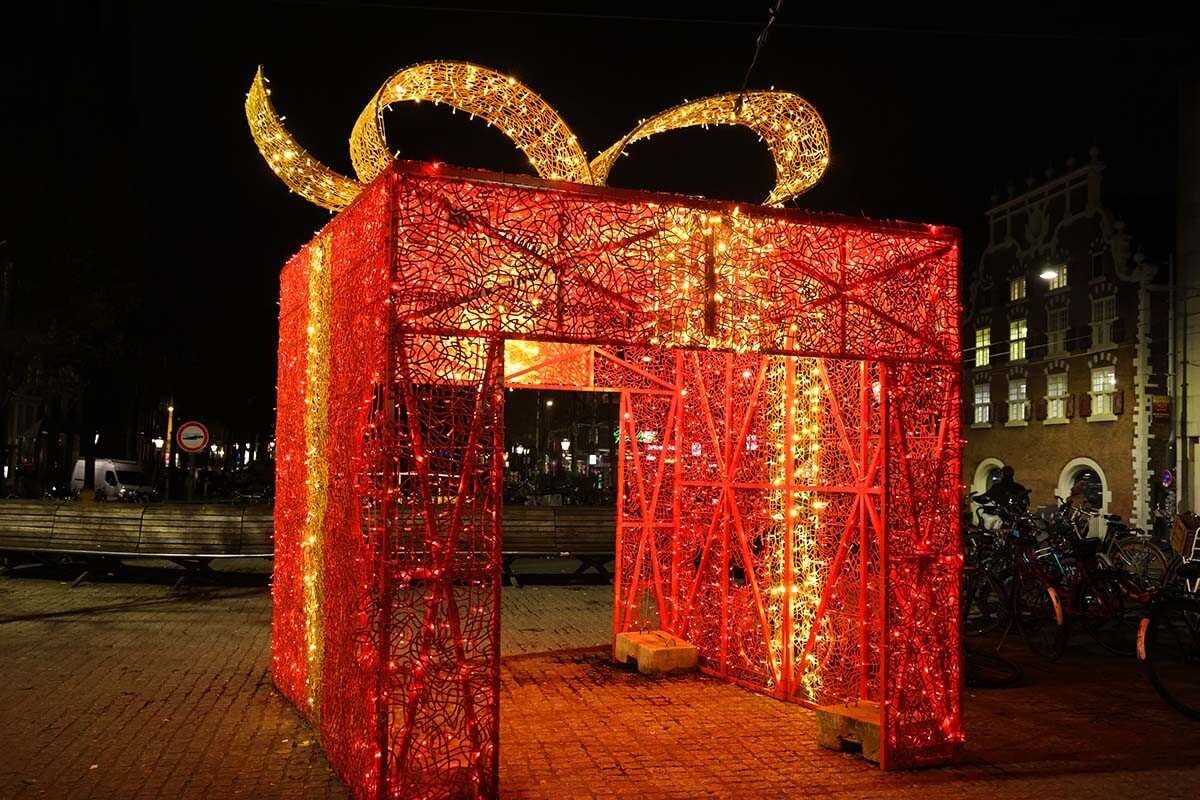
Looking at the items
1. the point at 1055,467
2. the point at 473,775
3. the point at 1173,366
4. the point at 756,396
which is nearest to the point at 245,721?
the point at 473,775

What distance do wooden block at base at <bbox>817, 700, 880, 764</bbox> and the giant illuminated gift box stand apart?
0.45 feet

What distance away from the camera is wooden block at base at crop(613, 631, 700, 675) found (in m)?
8.02

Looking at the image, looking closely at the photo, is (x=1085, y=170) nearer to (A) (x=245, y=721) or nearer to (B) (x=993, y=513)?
(B) (x=993, y=513)

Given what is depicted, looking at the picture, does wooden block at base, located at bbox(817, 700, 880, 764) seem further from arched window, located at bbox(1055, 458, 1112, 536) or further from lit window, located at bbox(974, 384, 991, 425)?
lit window, located at bbox(974, 384, 991, 425)

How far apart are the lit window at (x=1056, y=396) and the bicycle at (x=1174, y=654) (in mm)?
21889

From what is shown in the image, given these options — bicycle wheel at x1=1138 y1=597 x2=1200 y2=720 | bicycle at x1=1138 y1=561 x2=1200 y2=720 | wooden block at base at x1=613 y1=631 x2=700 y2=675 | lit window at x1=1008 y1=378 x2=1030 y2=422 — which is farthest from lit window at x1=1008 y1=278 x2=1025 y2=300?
wooden block at base at x1=613 y1=631 x2=700 y2=675

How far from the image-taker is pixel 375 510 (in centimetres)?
504

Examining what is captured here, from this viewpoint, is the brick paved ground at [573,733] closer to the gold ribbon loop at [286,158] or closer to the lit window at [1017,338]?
the gold ribbon loop at [286,158]

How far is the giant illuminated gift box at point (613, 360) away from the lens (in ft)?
15.9

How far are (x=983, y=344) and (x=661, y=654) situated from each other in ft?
98.1

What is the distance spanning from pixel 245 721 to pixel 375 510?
2.53 meters

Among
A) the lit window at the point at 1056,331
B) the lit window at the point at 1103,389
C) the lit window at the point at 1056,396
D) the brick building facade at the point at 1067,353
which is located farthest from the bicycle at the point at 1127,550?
the lit window at the point at 1056,331

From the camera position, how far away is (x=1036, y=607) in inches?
385

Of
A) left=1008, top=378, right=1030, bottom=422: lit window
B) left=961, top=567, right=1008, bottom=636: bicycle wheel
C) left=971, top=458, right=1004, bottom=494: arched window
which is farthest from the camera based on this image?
→ left=971, top=458, right=1004, bottom=494: arched window
